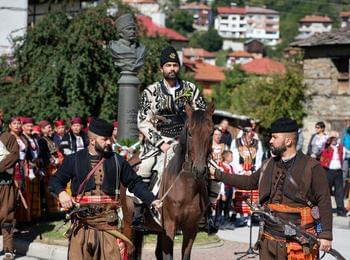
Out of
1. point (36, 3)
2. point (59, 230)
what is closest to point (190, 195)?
point (59, 230)

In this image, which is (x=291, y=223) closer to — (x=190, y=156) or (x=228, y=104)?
(x=190, y=156)

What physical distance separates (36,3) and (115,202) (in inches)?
914

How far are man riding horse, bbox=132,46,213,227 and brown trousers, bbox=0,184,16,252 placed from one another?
2.70 m

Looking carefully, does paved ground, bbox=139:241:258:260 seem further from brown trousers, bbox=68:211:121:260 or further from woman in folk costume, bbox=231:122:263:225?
brown trousers, bbox=68:211:121:260

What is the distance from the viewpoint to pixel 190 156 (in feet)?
29.5

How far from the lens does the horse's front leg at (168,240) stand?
A: 9.38 metres

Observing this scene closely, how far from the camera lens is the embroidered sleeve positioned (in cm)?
1012

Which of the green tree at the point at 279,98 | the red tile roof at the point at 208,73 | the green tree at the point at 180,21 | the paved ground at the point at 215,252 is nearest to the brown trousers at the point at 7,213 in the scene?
the paved ground at the point at 215,252

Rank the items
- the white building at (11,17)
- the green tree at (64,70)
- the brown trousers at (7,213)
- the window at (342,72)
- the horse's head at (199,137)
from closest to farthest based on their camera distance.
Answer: the horse's head at (199,137), the brown trousers at (7,213), the green tree at (64,70), the white building at (11,17), the window at (342,72)

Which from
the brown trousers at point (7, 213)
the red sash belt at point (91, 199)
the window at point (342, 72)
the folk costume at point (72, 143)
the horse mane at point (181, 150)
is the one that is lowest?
the brown trousers at point (7, 213)

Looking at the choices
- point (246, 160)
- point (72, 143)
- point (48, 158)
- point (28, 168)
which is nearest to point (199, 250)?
point (246, 160)

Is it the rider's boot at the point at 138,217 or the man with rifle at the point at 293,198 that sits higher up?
the man with rifle at the point at 293,198

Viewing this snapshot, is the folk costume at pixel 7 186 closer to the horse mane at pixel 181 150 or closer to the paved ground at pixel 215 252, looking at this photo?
the paved ground at pixel 215 252

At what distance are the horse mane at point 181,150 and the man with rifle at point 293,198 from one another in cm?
127
